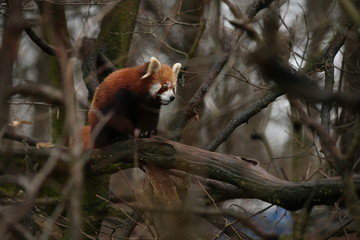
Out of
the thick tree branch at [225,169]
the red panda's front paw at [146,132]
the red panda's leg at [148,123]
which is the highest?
the thick tree branch at [225,169]

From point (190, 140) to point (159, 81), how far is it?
826 mm

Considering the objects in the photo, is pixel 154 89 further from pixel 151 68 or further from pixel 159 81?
pixel 151 68

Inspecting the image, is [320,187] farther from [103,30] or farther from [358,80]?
[358,80]

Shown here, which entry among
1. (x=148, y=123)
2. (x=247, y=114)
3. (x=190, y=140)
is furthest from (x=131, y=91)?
(x=247, y=114)

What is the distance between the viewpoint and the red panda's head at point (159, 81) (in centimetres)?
651

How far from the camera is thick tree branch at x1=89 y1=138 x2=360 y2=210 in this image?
3944 mm

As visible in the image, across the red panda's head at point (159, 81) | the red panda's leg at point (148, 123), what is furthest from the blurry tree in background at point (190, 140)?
the red panda's leg at point (148, 123)

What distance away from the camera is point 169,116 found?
36.9 feet

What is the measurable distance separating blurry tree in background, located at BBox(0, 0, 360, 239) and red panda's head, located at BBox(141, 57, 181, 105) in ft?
0.69

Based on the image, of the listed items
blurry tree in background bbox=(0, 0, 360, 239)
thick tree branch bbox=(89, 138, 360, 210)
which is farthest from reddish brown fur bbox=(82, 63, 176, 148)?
thick tree branch bbox=(89, 138, 360, 210)

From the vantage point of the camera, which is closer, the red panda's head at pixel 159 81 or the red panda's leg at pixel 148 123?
the red panda's leg at pixel 148 123

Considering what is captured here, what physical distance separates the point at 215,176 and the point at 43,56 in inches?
395

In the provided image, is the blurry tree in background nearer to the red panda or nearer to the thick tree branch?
the thick tree branch

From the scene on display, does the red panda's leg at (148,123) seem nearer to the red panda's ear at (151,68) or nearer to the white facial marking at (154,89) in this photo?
the white facial marking at (154,89)
